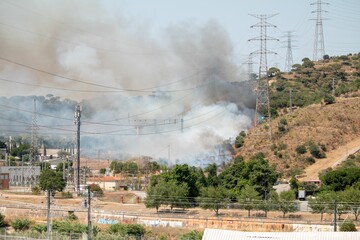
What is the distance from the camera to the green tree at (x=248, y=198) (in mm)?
45003

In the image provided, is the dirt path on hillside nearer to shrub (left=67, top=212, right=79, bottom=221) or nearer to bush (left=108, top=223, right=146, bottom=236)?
shrub (left=67, top=212, right=79, bottom=221)

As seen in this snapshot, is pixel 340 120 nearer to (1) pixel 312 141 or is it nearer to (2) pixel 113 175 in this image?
(1) pixel 312 141

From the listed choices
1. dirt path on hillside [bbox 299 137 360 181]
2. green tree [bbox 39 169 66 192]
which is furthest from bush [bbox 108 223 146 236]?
dirt path on hillside [bbox 299 137 360 181]

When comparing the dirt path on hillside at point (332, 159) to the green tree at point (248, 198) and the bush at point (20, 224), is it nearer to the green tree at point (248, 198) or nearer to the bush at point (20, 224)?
the green tree at point (248, 198)

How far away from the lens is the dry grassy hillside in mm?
64625

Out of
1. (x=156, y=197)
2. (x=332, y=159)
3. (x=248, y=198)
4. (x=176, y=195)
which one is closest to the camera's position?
(x=248, y=198)

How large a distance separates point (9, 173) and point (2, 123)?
2402cm

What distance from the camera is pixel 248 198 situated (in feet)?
153

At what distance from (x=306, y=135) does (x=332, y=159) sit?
218 inches

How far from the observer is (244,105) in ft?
267

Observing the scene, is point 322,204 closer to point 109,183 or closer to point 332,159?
point 332,159

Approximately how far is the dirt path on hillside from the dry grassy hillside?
461 mm

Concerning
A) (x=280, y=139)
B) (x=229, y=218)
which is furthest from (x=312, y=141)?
(x=229, y=218)

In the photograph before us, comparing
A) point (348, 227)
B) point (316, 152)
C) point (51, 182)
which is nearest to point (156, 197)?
point (51, 182)
